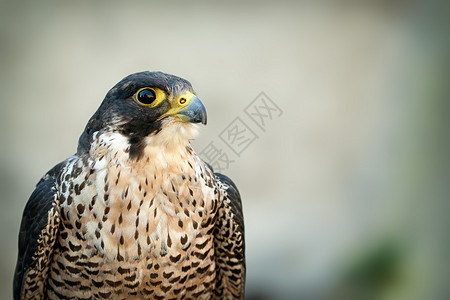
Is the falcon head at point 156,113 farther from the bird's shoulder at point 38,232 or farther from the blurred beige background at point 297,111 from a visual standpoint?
the blurred beige background at point 297,111

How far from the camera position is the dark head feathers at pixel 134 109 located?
2.15 metres

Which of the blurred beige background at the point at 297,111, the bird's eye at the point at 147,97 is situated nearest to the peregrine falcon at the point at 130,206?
the bird's eye at the point at 147,97

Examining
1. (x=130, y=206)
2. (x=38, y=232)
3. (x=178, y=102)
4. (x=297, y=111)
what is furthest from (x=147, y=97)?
(x=297, y=111)

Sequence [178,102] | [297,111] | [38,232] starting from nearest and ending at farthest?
1. [178,102]
2. [38,232]
3. [297,111]

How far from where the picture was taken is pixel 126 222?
2.18 metres

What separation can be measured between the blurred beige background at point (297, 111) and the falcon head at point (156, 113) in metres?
2.44

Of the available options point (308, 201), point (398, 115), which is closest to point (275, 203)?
point (308, 201)

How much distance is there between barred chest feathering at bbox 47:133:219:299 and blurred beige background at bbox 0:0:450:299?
2.39 meters

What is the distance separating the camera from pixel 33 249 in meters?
2.29

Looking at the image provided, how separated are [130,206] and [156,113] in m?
0.43

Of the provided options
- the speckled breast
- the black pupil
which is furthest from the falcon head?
the speckled breast

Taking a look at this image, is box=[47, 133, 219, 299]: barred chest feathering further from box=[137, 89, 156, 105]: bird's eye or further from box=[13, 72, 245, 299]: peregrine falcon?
box=[137, 89, 156, 105]: bird's eye

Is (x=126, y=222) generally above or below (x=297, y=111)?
below

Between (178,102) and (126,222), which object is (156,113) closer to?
(178,102)
